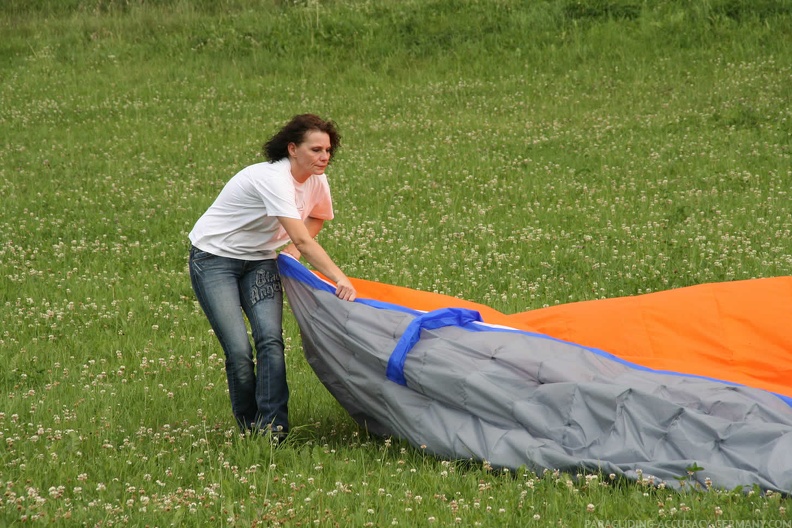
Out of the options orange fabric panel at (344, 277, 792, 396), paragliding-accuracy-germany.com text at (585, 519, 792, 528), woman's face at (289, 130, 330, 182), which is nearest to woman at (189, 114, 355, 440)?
woman's face at (289, 130, 330, 182)

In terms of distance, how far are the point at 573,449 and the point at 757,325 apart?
2.25 meters

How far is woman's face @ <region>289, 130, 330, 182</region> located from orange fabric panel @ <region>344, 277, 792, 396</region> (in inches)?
39.3

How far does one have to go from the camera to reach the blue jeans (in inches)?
253

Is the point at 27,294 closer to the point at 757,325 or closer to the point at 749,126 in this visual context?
the point at 757,325

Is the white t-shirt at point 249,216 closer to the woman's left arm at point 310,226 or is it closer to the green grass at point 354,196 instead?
the woman's left arm at point 310,226

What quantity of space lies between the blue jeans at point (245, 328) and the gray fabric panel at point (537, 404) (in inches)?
10.5

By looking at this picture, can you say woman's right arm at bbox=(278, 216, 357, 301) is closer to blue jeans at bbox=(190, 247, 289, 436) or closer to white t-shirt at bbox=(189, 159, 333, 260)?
white t-shirt at bbox=(189, 159, 333, 260)

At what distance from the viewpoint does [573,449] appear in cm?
554

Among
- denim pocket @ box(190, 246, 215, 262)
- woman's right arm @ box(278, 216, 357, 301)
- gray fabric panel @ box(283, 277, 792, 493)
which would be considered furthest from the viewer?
denim pocket @ box(190, 246, 215, 262)

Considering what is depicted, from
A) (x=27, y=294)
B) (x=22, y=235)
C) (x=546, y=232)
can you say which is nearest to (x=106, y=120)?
(x=22, y=235)

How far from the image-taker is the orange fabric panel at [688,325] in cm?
678

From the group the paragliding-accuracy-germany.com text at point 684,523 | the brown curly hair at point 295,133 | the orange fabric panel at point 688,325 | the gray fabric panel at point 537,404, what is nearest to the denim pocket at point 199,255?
the gray fabric panel at point 537,404

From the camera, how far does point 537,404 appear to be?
582cm

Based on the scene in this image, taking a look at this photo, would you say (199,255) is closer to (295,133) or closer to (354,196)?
(295,133)
